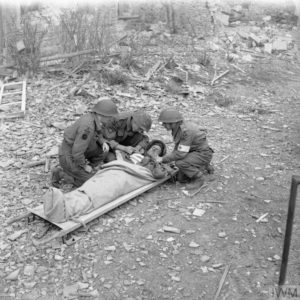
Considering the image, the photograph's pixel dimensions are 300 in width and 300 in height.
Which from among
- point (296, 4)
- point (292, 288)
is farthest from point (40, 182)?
point (296, 4)

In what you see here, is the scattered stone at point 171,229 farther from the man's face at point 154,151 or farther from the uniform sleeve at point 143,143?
the uniform sleeve at point 143,143

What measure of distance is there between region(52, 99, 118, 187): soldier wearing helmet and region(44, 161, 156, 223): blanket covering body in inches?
10.9

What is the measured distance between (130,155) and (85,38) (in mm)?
4306

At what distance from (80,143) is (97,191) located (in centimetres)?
69

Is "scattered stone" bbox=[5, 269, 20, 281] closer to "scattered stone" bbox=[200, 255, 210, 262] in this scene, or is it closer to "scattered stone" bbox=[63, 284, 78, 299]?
"scattered stone" bbox=[63, 284, 78, 299]

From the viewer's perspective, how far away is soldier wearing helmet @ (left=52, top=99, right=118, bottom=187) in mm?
5125

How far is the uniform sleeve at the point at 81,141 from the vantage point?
201 inches

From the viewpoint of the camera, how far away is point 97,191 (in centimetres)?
471

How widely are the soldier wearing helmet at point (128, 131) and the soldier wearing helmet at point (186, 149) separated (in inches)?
15.3

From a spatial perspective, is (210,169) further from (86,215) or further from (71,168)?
(86,215)

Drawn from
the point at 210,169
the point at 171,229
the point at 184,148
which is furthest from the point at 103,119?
the point at 171,229

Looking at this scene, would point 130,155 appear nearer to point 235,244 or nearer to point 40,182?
point 40,182

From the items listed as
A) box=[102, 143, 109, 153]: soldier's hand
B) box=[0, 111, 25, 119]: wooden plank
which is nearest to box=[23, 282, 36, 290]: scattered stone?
box=[102, 143, 109, 153]: soldier's hand

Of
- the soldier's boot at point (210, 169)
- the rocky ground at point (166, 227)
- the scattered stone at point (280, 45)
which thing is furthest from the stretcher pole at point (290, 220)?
the scattered stone at point (280, 45)
